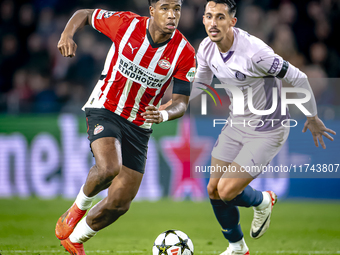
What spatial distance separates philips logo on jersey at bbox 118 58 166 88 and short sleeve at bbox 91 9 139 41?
320mm

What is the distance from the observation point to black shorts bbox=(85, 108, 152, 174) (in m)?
4.28

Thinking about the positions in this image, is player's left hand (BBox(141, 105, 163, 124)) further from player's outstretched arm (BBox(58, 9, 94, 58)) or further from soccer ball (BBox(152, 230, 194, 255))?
soccer ball (BBox(152, 230, 194, 255))

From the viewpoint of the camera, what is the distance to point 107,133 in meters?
4.23

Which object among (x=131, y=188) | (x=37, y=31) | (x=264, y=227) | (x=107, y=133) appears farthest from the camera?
(x=37, y=31)

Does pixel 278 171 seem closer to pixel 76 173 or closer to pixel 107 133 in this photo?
pixel 76 173

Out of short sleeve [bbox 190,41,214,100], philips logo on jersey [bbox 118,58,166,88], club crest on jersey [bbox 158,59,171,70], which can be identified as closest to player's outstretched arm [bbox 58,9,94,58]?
philips logo on jersey [bbox 118,58,166,88]

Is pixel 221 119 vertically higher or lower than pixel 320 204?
higher

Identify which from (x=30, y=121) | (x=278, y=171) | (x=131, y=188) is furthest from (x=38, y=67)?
(x=131, y=188)

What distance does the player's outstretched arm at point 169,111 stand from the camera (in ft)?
12.8

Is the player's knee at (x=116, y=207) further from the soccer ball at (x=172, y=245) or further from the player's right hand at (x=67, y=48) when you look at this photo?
the player's right hand at (x=67, y=48)

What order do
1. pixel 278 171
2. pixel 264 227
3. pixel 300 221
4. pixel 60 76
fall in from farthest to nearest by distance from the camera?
pixel 60 76 < pixel 278 171 < pixel 300 221 < pixel 264 227

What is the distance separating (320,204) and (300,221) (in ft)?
4.36

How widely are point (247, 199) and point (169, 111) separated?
129 cm

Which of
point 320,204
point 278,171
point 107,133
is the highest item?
point 107,133
